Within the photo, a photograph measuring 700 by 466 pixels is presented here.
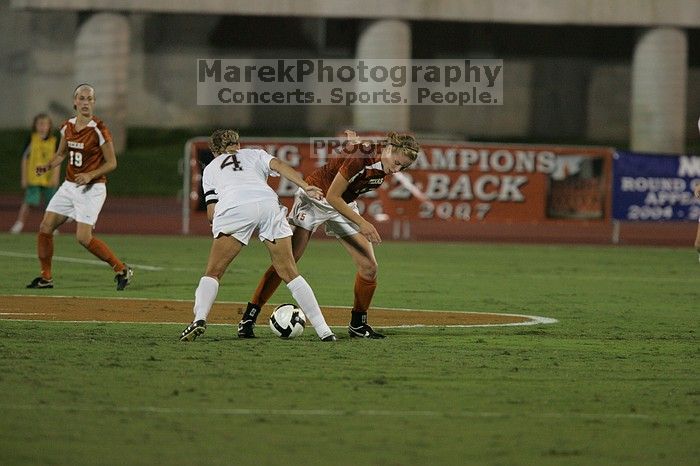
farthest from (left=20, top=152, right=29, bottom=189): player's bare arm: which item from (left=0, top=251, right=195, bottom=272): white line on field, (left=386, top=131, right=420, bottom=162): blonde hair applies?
(left=386, top=131, right=420, bottom=162): blonde hair

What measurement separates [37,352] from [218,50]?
36010 mm

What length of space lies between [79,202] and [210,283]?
5056 mm

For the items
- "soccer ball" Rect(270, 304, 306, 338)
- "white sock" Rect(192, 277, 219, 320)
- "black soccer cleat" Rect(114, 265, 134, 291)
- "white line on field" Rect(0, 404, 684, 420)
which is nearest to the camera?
"white line on field" Rect(0, 404, 684, 420)

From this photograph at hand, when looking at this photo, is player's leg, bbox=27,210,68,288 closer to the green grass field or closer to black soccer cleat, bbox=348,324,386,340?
the green grass field

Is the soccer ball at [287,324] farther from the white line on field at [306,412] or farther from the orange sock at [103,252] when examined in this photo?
the orange sock at [103,252]

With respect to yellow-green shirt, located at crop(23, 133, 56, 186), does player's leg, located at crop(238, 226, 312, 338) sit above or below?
below

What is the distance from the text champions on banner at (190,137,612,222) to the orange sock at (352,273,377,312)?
1344 cm

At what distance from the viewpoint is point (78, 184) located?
618 inches

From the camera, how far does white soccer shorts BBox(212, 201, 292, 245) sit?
1141 cm

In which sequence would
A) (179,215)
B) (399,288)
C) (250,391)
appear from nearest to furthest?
(250,391) → (399,288) → (179,215)

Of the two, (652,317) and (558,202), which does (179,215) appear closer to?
(558,202)

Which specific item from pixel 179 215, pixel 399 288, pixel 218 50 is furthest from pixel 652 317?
pixel 218 50
